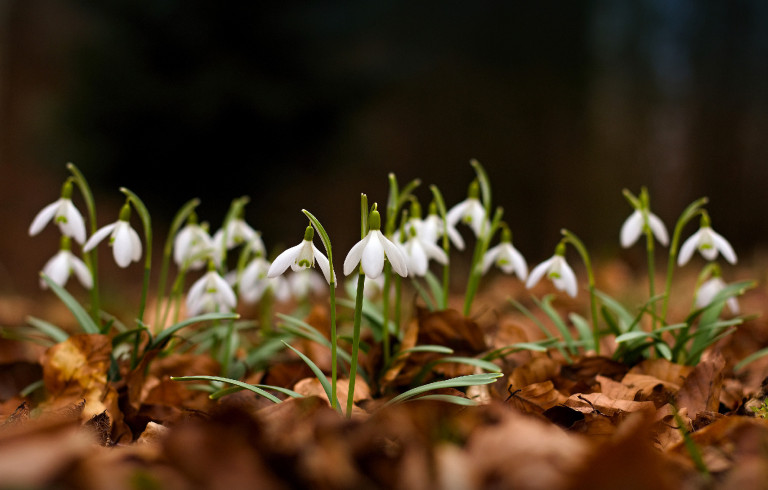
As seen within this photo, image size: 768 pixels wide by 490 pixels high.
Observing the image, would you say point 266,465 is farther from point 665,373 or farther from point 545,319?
point 545,319

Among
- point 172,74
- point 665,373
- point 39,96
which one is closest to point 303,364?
point 665,373

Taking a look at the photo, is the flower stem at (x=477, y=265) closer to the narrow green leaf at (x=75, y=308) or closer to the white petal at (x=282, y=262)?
the white petal at (x=282, y=262)

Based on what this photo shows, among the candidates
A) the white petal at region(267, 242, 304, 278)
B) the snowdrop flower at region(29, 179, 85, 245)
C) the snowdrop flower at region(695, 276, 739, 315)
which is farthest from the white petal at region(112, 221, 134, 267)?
the snowdrop flower at region(695, 276, 739, 315)

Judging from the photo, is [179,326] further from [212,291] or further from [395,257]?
[395,257]

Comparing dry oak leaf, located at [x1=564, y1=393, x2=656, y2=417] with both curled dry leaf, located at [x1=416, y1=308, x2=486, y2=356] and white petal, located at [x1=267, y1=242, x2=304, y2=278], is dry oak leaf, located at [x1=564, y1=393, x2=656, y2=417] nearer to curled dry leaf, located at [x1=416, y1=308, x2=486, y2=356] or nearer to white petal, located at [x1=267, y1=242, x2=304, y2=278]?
curled dry leaf, located at [x1=416, y1=308, x2=486, y2=356]

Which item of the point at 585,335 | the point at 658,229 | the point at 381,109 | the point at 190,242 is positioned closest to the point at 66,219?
the point at 190,242

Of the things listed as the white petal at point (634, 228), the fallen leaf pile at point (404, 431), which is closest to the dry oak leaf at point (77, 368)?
the fallen leaf pile at point (404, 431)

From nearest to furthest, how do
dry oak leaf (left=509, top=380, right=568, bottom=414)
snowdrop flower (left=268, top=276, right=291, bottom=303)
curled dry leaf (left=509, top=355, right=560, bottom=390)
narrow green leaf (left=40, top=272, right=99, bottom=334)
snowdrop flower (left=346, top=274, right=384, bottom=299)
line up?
dry oak leaf (left=509, top=380, right=568, bottom=414)
curled dry leaf (left=509, top=355, right=560, bottom=390)
narrow green leaf (left=40, top=272, right=99, bottom=334)
snowdrop flower (left=346, top=274, right=384, bottom=299)
snowdrop flower (left=268, top=276, right=291, bottom=303)
